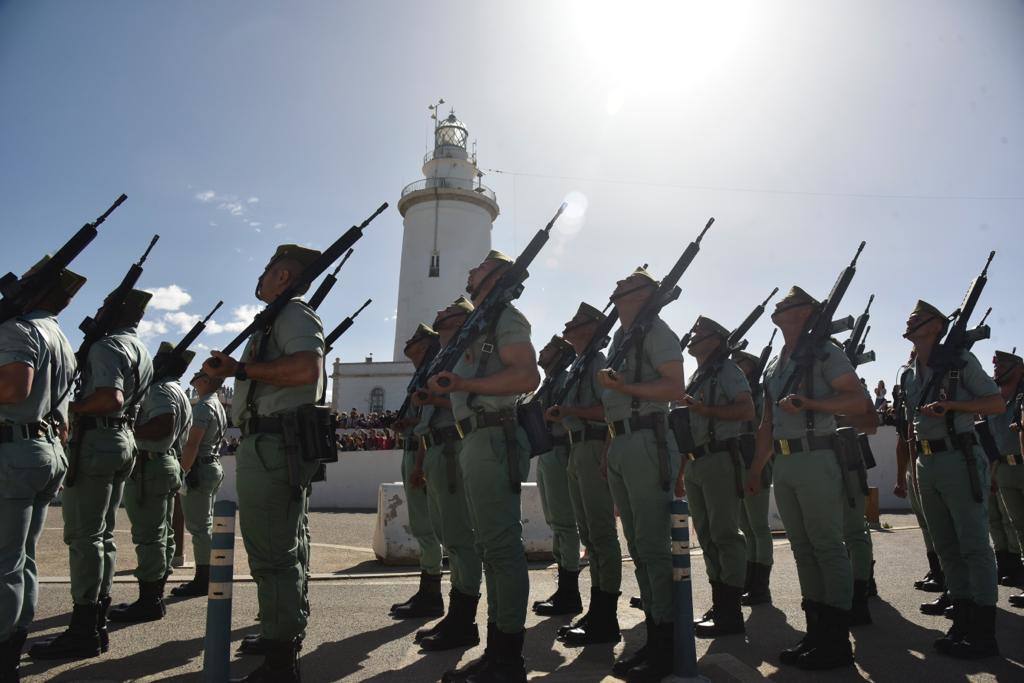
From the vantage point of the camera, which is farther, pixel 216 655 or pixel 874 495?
pixel 874 495

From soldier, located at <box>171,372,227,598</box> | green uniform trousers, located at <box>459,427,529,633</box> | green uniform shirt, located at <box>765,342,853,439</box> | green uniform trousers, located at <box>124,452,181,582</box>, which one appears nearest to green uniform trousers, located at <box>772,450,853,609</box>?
green uniform shirt, located at <box>765,342,853,439</box>

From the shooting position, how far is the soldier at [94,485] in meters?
4.46

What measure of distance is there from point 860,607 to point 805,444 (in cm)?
193

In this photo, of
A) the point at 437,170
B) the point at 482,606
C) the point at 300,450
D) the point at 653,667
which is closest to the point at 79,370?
the point at 300,450

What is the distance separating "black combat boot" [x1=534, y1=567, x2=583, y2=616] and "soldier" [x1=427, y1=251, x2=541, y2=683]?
2.02 m

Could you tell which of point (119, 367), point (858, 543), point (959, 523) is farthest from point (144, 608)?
point (959, 523)

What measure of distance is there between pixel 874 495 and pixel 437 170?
95.7 ft

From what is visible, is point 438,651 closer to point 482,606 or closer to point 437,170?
point 482,606

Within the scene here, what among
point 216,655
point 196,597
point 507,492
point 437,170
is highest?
point 437,170

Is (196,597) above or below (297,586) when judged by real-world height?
below

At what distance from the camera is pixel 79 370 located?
15.4 feet

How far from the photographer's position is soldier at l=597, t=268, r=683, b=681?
391cm

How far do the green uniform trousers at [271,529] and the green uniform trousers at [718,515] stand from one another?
3.12 metres

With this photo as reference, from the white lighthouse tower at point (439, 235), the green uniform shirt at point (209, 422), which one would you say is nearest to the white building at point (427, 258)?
the white lighthouse tower at point (439, 235)
